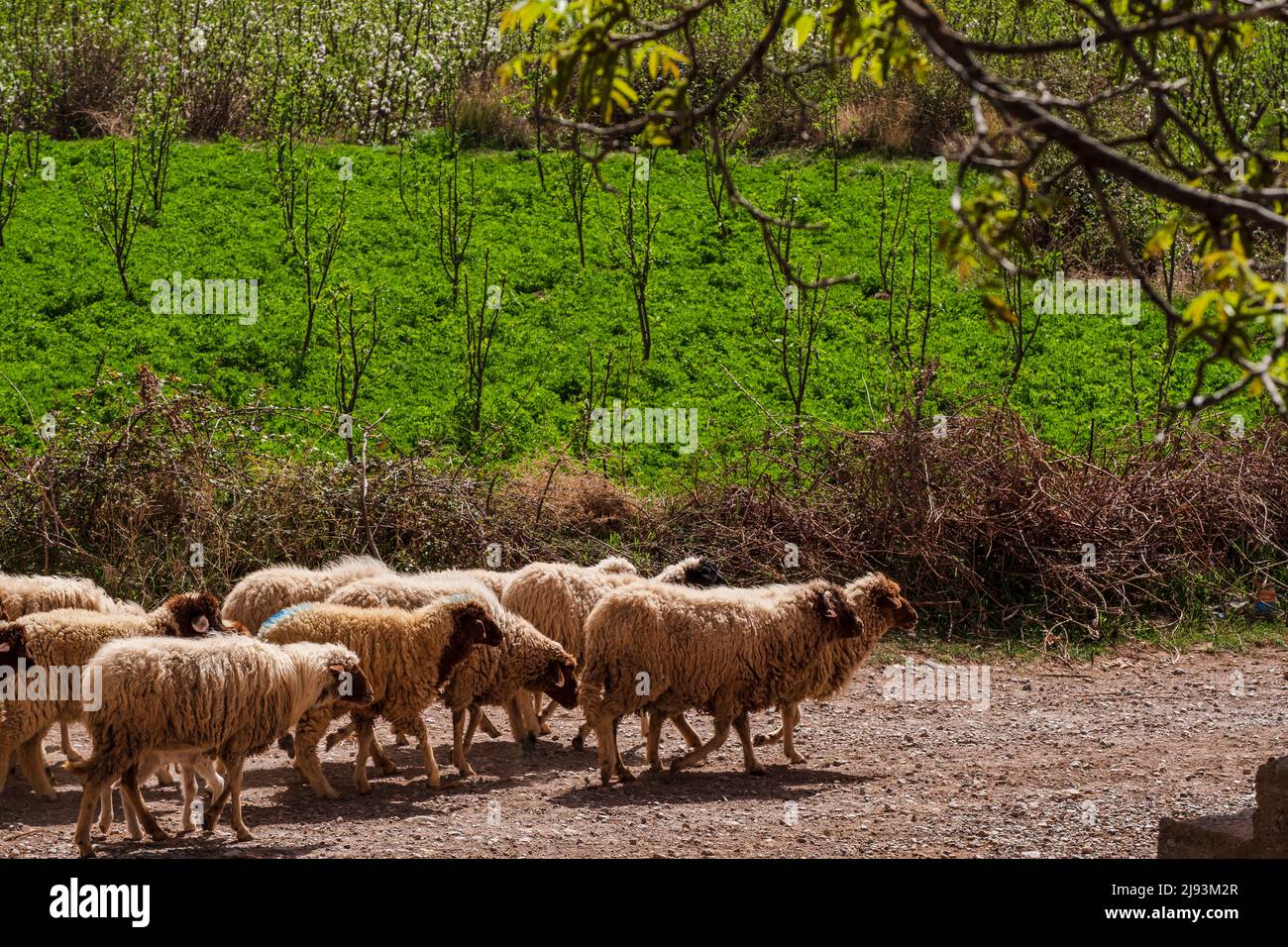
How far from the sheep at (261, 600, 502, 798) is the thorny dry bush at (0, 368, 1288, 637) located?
4.06 meters

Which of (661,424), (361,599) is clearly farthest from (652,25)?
(661,424)

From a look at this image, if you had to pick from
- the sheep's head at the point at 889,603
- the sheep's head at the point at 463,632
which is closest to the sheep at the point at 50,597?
the sheep's head at the point at 463,632

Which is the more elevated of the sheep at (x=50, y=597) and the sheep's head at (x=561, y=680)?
the sheep at (x=50, y=597)

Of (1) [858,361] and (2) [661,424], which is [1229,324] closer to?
(2) [661,424]

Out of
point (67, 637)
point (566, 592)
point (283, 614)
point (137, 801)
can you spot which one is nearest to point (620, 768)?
point (566, 592)

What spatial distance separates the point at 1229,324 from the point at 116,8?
83.3 ft

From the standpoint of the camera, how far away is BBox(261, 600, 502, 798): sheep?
370 inches

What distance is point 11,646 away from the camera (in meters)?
8.70

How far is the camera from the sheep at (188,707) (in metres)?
7.70

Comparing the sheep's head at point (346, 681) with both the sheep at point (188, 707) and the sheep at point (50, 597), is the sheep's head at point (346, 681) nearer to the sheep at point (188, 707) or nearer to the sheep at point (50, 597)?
the sheep at point (188, 707)

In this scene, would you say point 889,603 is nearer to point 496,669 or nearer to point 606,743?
point 606,743

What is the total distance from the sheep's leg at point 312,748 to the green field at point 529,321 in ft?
24.3

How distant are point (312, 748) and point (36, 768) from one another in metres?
1.67

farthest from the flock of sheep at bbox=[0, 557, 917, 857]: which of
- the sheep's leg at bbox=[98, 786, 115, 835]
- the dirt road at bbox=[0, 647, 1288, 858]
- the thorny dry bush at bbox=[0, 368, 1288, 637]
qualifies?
the thorny dry bush at bbox=[0, 368, 1288, 637]
